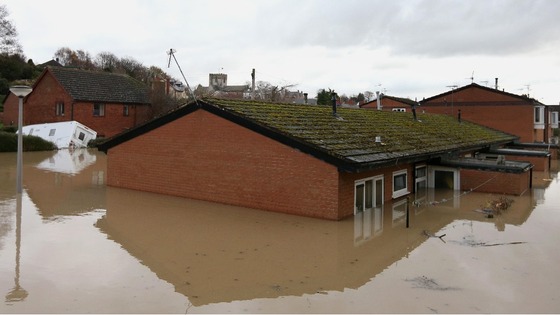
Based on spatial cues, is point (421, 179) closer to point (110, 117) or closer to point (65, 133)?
point (65, 133)

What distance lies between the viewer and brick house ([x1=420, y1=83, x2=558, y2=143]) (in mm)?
36969

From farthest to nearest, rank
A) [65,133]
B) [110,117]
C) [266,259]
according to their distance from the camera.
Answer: [110,117], [65,133], [266,259]

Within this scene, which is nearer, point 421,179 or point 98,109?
point 421,179

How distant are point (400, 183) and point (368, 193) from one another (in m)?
3.09

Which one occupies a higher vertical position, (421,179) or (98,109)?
(98,109)

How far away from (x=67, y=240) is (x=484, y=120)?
34.9m

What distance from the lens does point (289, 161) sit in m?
14.3

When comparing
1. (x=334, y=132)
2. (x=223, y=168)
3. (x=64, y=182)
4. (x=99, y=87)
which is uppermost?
(x=99, y=87)

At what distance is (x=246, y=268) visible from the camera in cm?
931

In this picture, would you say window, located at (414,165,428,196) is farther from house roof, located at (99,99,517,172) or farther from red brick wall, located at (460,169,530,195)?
red brick wall, located at (460,169,530,195)

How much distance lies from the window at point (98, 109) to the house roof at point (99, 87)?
0.52 meters

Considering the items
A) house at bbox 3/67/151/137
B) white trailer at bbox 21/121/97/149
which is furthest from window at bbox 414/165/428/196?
house at bbox 3/67/151/137

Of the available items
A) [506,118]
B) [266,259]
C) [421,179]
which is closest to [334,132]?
[421,179]

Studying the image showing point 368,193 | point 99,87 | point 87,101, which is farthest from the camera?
point 99,87
